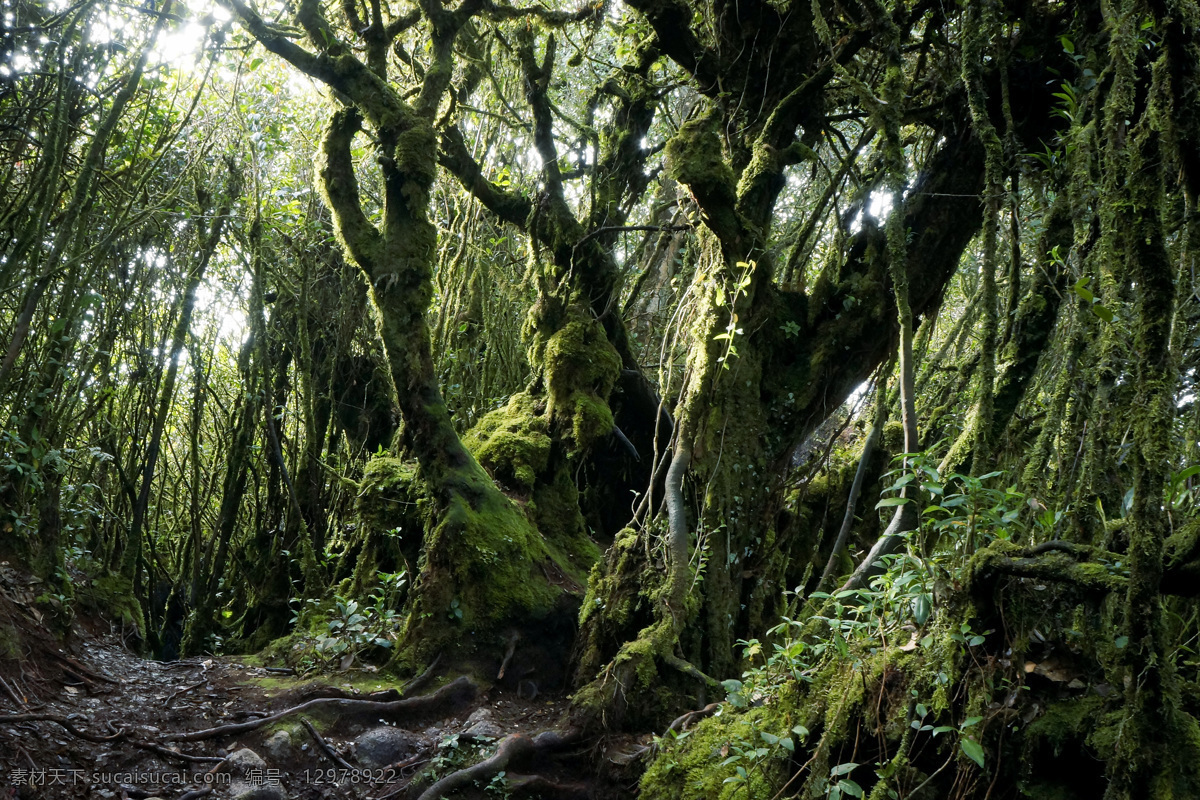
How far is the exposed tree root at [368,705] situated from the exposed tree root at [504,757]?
53cm

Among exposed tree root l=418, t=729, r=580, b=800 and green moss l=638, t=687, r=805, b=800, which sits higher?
green moss l=638, t=687, r=805, b=800

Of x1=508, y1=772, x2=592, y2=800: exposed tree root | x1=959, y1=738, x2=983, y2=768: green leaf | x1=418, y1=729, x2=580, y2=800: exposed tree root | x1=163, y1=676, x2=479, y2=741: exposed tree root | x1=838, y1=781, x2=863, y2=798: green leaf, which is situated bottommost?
x1=508, y1=772, x2=592, y2=800: exposed tree root

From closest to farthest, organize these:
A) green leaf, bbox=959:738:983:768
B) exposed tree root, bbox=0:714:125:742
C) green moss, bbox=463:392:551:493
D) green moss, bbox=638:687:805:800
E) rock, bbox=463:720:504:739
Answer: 1. green leaf, bbox=959:738:983:768
2. green moss, bbox=638:687:805:800
3. exposed tree root, bbox=0:714:125:742
4. rock, bbox=463:720:504:739
5. green moss, bbox=463:392:551:493

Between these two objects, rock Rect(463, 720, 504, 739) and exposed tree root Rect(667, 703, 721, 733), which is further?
rock Rect(463, 720, 504, 739)

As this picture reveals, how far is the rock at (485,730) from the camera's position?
3984mm

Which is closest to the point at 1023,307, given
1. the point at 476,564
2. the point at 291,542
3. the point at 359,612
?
the point at 476,564

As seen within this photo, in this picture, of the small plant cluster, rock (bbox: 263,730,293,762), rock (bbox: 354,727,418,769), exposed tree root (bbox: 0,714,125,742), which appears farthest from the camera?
the small plant cluster

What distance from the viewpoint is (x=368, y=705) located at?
13.3 feet

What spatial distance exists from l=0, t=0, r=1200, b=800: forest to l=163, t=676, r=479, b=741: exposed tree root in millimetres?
29

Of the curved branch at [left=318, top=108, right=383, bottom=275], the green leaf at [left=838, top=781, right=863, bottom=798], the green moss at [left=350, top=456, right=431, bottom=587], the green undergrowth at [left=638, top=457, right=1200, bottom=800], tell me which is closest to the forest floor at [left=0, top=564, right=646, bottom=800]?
the green moss at [left=350, top=456, right=431, bottom=587]

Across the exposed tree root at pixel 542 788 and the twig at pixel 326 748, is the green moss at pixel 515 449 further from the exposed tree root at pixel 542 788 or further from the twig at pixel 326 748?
the exposed tree root at pixel 542 788

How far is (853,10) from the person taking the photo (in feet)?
15.0

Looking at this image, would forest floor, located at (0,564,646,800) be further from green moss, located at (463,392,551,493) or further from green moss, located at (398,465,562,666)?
green moss, located at (463,392,551,493)

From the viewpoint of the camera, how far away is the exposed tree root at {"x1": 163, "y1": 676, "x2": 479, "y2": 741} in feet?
12.1
